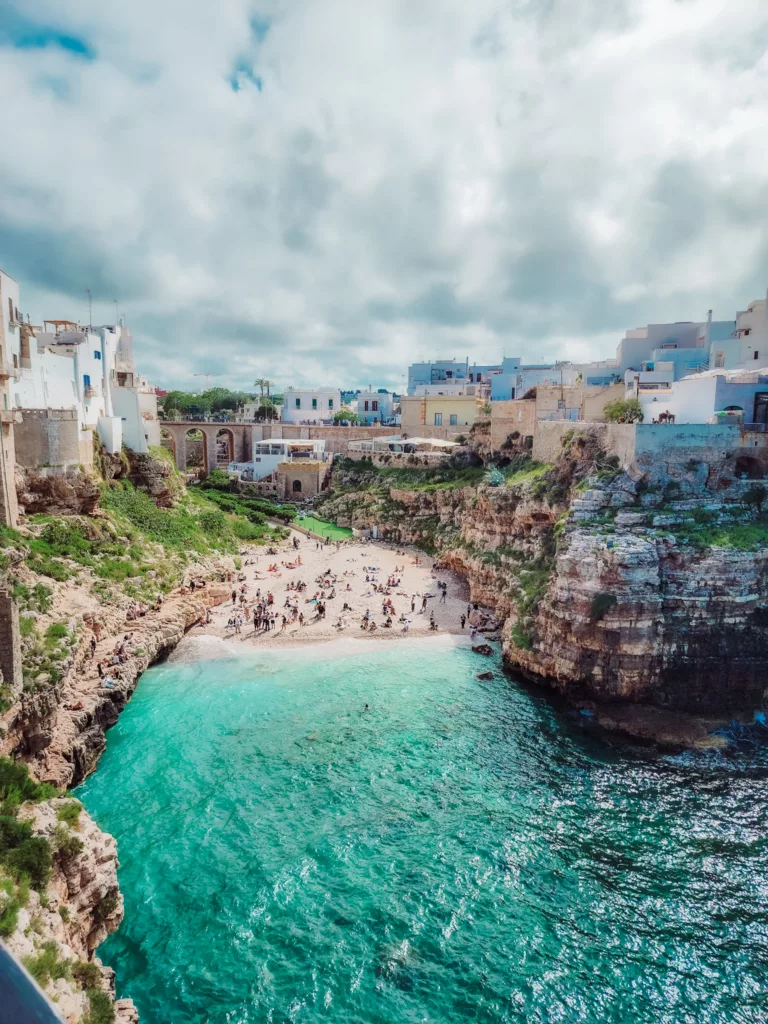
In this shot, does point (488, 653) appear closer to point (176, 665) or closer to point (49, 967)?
point (176, 665)

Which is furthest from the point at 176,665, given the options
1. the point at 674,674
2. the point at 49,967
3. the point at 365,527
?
the point at 365,527

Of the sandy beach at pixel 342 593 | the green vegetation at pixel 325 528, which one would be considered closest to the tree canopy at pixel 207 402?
the green vegetation at pixel 325 528

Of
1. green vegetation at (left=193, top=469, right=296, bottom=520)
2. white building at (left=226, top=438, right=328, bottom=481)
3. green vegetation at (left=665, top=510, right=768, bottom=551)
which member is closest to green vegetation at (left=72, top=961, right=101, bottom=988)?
green vegetation at (left=665, top=510, right=768, bottom=551)

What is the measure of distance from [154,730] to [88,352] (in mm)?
25916

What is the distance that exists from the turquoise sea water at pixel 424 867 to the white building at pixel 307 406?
65094 mm

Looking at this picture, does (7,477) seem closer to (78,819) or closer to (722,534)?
(78,819)

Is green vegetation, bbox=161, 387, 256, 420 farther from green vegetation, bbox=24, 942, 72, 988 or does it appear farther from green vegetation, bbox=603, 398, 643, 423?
green vegetation, bbox=24, 942, 72, 988

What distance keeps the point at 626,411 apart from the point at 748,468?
8239 mm

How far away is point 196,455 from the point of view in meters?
82.2

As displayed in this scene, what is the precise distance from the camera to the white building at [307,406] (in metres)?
87.2

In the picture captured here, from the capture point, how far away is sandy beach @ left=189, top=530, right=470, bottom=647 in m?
33.4

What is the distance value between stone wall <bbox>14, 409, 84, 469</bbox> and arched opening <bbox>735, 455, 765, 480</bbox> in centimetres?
3433

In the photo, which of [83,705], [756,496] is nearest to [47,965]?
[83,705]

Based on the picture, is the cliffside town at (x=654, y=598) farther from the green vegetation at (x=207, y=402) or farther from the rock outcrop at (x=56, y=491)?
the green vegetation at (x=207, y=402)
